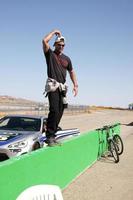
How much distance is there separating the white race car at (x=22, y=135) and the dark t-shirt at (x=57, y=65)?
106 inches

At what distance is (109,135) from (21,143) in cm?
528

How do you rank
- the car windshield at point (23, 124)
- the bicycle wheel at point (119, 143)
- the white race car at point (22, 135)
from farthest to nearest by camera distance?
the bicycle wheel at point (119, 143), the car windshield at point (23, 124), the white race car at point (22, 135)

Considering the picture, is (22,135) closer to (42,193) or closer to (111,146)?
(111,146)

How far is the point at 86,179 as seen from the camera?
9.81 m

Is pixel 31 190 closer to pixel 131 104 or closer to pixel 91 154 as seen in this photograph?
pixel 91 154

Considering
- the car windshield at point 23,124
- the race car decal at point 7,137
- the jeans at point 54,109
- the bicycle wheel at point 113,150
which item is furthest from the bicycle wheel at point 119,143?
the jeans at point 54,109

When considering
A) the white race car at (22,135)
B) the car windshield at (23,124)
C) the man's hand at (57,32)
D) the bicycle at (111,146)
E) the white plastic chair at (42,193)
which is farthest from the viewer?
the bicycle at (111,146)

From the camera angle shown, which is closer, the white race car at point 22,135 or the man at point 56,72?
the man at point 56,72

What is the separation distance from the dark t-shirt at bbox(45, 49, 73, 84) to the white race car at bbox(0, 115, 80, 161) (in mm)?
2698

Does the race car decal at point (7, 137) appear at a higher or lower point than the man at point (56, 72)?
lower

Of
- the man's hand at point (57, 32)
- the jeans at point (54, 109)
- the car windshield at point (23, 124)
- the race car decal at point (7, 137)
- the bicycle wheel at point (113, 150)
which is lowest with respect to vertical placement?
the bicycle wheel at point (113, 150)

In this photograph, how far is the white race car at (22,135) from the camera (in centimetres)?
998

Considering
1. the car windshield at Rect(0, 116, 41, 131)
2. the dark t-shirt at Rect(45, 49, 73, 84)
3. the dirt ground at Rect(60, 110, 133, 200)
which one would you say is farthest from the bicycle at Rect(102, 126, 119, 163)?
the dark t-shirt at Rect(45, 49, 73, 84)

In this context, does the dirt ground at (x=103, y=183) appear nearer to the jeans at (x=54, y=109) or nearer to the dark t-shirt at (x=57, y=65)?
the jeans at (x=54, y=109)
